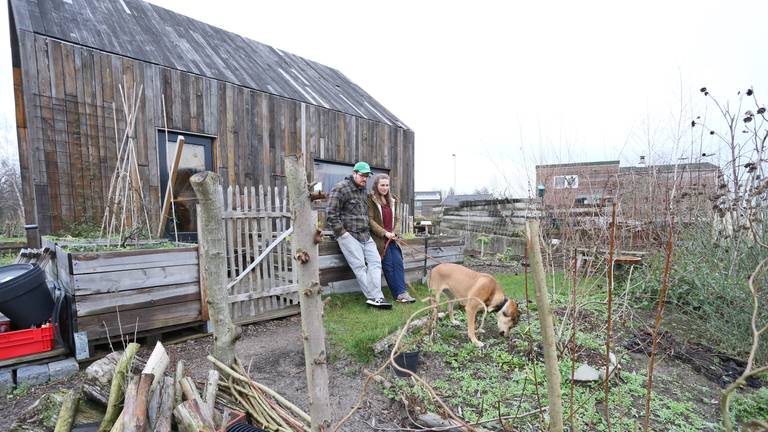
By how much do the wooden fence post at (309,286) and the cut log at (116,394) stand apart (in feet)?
3.87

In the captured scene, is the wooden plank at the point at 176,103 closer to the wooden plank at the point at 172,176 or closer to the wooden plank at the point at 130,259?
the wooden plank at the point at 172,176

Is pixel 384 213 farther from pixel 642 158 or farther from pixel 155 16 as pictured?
pixel 155 16

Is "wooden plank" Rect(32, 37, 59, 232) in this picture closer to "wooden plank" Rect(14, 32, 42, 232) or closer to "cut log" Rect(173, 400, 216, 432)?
"wooden plank" Rect(14, 32, 42, 232)

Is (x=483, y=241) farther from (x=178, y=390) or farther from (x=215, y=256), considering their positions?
(x=178, y=390)

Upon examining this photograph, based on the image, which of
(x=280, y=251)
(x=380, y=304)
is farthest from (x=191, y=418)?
(x=380, y=304)

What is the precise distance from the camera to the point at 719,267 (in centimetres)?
365

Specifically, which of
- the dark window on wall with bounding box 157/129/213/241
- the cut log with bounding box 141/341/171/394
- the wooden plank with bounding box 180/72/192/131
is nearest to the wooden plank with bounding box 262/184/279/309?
the dark window on wall with bounding box 157/129/213/241

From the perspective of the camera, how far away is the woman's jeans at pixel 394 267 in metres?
5.31

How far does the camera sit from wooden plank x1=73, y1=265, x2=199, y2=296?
3.08m

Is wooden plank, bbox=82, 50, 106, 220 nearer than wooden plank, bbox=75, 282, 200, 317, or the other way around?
wooden plank, bbox=75, 282, 200, 317

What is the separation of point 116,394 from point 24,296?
2096mm

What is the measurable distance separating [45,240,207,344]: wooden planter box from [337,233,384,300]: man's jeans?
189 centimetres

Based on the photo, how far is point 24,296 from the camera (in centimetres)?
299

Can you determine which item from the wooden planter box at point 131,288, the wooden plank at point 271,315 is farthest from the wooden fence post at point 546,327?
the wooden plank at point 271,315
